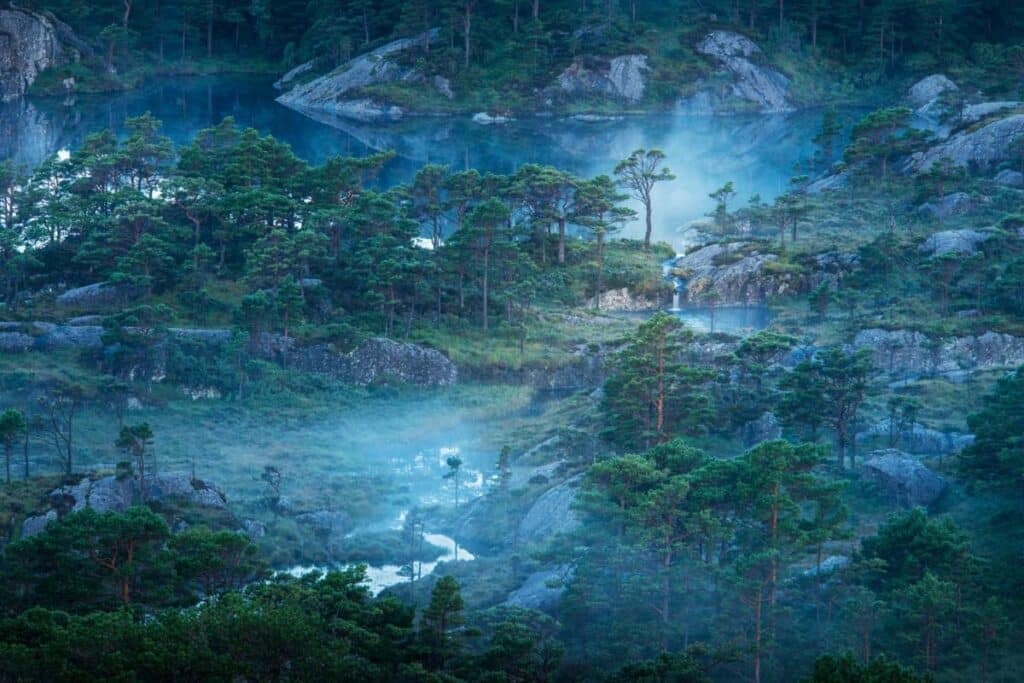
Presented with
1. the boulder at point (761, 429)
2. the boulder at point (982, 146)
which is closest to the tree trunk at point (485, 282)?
the boulder at point (761, 429)

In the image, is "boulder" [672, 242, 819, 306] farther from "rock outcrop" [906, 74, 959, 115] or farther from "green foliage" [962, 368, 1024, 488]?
"rock outcrop" [906, 74, 959, 115]

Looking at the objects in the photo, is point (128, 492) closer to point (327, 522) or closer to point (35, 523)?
point (35, 523)

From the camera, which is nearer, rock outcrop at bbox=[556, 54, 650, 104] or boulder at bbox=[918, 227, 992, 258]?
boulder at bbox=[918, 227, 992, 258]

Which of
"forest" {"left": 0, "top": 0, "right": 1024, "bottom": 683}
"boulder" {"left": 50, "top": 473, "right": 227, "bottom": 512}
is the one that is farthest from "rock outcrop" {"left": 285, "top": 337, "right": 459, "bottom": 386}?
"boulder" {"left": 50, "top": 473, "right": 227, "bottom": 512}

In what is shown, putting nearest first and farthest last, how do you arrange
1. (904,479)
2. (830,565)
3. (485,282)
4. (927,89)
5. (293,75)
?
(830,565) → (904,479) → (485,282) → (927,89) → (293,75)

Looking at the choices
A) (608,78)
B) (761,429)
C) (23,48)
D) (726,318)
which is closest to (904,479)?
(761,429)

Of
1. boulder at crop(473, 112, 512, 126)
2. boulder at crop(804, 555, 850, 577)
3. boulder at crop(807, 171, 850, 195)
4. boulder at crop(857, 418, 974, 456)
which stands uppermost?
boulder at crop(473, 112, 512, 126)

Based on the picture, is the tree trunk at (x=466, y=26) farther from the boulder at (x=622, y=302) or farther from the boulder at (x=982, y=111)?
the boulder at (x=622, y=302)
